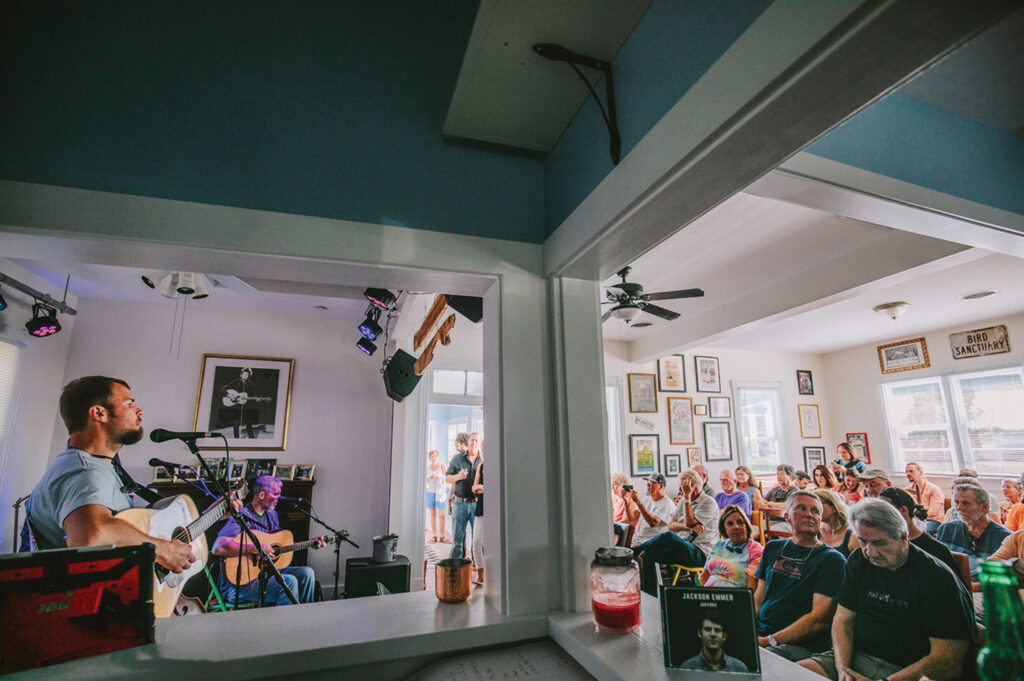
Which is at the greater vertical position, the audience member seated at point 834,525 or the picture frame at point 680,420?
the picture frame at point 680,420

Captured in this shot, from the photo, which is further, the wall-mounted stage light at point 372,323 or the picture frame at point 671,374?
the picture frame at point 671,374

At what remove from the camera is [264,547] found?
296 cm

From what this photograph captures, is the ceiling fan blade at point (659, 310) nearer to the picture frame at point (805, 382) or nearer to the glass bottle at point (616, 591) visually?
the glass bottle at point (616, 591)

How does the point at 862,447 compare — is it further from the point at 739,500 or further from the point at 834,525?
the point at 834,525

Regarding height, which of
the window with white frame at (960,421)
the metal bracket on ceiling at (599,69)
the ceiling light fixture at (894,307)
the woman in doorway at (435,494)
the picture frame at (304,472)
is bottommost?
the woman in doorway at (435,494)

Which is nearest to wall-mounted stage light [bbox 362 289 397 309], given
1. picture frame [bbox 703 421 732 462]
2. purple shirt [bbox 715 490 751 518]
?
purple shirt [bbox 715 490 751 518]

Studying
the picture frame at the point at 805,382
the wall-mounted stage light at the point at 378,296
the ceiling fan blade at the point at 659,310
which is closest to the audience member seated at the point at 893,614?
the ceiling fan blade at the point at 659,310

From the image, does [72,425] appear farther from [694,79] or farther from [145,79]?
[694,79]

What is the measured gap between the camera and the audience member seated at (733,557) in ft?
7.84

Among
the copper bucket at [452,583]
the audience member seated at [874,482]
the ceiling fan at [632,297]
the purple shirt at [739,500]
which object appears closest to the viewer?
the copper bucket at [452,583]

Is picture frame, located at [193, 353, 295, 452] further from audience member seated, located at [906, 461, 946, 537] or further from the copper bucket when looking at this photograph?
audience member seated, located at [906, 461, 946, 537]

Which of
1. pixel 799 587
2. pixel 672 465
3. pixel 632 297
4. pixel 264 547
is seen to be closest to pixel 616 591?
pixel 799 587

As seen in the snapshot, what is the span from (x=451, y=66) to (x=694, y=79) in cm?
87

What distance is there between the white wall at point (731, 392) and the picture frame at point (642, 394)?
0.06 metres
